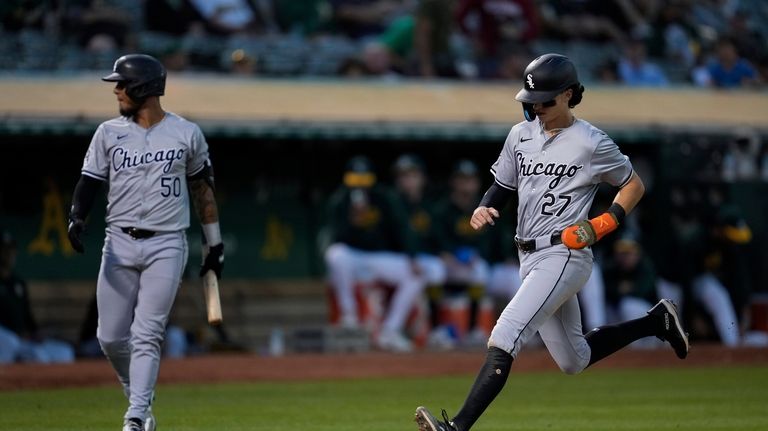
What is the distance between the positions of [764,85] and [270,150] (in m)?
6.76

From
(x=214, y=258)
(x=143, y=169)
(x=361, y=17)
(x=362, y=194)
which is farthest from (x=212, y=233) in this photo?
(x=361, y=17)

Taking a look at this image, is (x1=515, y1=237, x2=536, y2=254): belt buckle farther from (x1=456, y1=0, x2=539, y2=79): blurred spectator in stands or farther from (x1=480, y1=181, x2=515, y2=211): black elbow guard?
(x1=456, y1=0, x2=539, y2=79): blurred spectator in stands

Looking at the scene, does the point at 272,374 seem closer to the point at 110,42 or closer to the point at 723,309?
the point at 110,42

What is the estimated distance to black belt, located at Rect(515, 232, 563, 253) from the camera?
6.57 m

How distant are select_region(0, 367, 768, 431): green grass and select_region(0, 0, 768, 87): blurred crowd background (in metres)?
4.65

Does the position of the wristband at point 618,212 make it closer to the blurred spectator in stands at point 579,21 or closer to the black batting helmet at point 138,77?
the black batting helmet at point 138,77

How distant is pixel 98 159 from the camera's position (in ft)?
23.4

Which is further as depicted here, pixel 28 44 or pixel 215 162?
pixel 215 162

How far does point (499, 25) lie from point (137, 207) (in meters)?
10.4

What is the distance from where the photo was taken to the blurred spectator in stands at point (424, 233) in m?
14.9

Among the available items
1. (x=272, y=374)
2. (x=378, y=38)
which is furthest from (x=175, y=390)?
(x=378, y=38)

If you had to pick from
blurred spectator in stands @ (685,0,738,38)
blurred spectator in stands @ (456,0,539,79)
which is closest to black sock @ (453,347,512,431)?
blurred spectator in stands @ (456,0,539,79)

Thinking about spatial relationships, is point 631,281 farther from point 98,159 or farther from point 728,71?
point 98,159

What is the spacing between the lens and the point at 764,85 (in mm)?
18078
